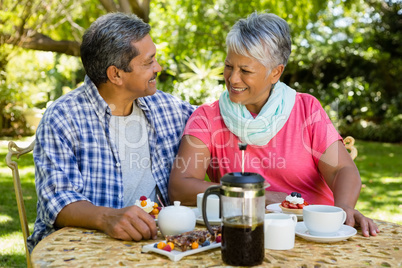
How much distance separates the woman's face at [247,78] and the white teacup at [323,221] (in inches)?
36.6

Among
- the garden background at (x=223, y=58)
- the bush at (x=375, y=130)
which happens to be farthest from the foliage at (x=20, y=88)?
the bush at (x=375, y=130)

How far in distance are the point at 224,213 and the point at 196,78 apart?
5342 mm

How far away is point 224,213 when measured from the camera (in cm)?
140

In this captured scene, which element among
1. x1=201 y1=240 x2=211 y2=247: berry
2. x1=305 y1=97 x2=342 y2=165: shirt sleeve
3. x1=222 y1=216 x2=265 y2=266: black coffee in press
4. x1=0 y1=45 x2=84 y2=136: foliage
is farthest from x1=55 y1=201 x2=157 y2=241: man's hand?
x1=0 y1=45 x2=84 y2=136: foliage

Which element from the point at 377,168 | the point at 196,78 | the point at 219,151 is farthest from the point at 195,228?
the point at 377,168

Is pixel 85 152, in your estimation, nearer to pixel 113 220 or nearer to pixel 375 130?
pixel 113 220

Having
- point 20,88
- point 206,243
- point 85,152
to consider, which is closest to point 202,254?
point 206,243

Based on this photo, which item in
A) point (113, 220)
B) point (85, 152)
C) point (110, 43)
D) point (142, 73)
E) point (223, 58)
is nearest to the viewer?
point (113, 220)

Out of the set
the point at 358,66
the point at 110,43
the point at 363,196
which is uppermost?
the point at 358,66

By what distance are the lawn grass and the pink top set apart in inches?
85.8

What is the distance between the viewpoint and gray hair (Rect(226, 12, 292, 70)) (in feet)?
7.50

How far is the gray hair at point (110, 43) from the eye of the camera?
2.35 m

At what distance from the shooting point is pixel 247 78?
93.1 inches

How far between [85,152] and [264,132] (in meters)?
0.96
